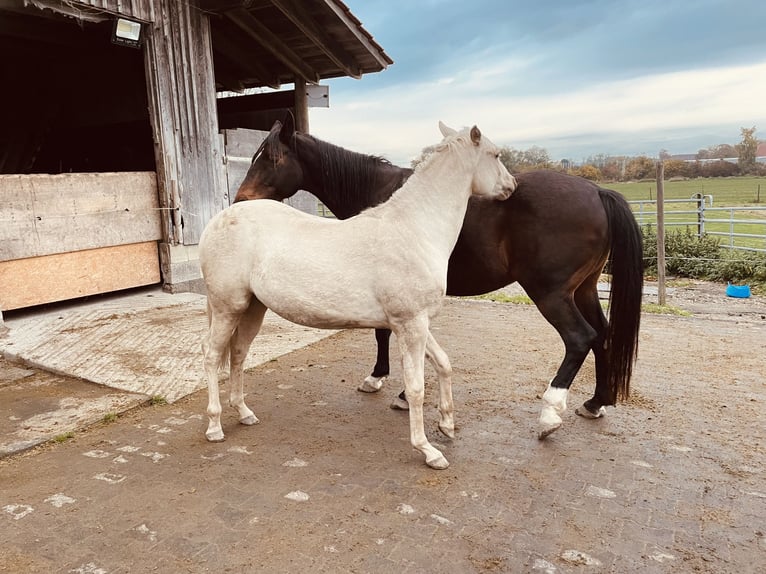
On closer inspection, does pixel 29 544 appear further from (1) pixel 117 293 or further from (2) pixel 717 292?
(2) pixel 717 292

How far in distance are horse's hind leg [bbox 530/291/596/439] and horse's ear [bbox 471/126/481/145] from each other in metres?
1.09

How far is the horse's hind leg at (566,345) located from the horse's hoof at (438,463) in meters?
0.72

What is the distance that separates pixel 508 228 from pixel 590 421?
145cm

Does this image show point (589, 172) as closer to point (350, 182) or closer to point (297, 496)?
point (350, 182)

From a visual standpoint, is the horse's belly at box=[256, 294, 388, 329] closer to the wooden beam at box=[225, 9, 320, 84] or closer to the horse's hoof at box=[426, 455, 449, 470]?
the horse's hoof at box=[426, 455, 449, 470]

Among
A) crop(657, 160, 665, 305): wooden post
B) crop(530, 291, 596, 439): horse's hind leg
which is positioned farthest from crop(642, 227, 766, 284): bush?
crop(530, 291, 596, 439): horse's hind leg

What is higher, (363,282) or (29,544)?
(363,282)

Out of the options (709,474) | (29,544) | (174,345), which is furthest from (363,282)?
(174,345)

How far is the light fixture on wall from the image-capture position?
6.07m

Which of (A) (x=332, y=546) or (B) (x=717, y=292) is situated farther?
(B) (x=717, y=292)

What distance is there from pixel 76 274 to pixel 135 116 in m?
4.03

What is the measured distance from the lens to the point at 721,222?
12156 mm

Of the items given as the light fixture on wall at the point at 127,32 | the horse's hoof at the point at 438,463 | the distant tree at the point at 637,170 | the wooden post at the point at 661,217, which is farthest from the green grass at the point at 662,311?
the distant tree at the point at 637,170

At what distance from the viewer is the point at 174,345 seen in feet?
17.0
